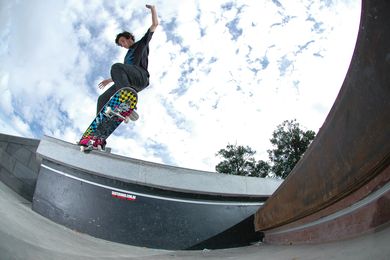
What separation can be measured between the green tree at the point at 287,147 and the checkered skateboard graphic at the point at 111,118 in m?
29.6

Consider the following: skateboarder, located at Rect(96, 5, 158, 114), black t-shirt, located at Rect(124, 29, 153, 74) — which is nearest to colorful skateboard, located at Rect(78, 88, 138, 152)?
skateboarder, located at Rect(96, 5, 158, 114)

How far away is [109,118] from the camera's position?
3506 mm

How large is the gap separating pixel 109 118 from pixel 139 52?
1.05 metres

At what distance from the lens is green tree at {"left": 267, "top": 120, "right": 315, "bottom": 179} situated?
30.8 meters

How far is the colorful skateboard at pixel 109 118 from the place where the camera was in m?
3.46

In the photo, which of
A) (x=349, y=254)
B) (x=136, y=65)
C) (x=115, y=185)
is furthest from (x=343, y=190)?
(x=136, y=65)

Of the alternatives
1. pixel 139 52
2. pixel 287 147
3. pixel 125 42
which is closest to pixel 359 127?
pixel 139 52

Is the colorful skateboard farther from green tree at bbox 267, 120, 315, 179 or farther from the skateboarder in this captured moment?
green tree at bbox 267, 120, 315, 179

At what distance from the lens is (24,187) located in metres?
3.71

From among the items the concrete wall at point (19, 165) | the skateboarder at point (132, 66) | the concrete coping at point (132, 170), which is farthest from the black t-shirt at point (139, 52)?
the concrete wall at point (19, 165)

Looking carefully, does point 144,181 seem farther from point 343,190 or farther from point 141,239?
point 343,190

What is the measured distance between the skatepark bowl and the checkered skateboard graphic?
0.30m

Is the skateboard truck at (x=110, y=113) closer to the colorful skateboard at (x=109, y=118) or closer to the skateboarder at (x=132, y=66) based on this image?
the colorful skateboard at (x=109, y=118)

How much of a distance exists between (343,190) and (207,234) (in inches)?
92.9
